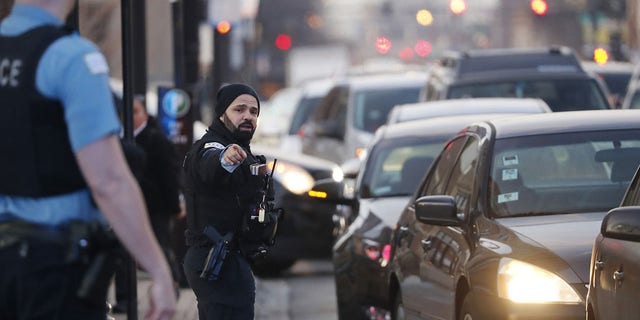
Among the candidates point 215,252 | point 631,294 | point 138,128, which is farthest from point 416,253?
point 138,128

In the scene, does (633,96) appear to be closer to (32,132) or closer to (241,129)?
(241,129)

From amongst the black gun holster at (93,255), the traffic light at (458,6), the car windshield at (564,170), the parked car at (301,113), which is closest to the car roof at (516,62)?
the parked car at (301,113)

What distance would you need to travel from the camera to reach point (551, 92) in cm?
1792

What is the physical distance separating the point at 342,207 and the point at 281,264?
477 centimetres

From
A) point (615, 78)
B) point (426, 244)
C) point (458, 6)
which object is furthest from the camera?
point (458, 6)

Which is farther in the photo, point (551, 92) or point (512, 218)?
point (551, 92)

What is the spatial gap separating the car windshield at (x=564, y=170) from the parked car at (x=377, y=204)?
1886mm

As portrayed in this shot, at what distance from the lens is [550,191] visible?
892 cm

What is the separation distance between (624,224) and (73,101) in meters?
2.47

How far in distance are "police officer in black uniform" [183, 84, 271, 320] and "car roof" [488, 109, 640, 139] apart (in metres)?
1.52

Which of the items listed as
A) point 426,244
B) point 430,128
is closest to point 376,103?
point 430,128

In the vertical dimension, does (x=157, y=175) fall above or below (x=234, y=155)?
below

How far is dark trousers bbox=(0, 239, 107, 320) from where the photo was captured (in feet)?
16.0

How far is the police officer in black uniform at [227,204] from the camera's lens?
8.13 meters
